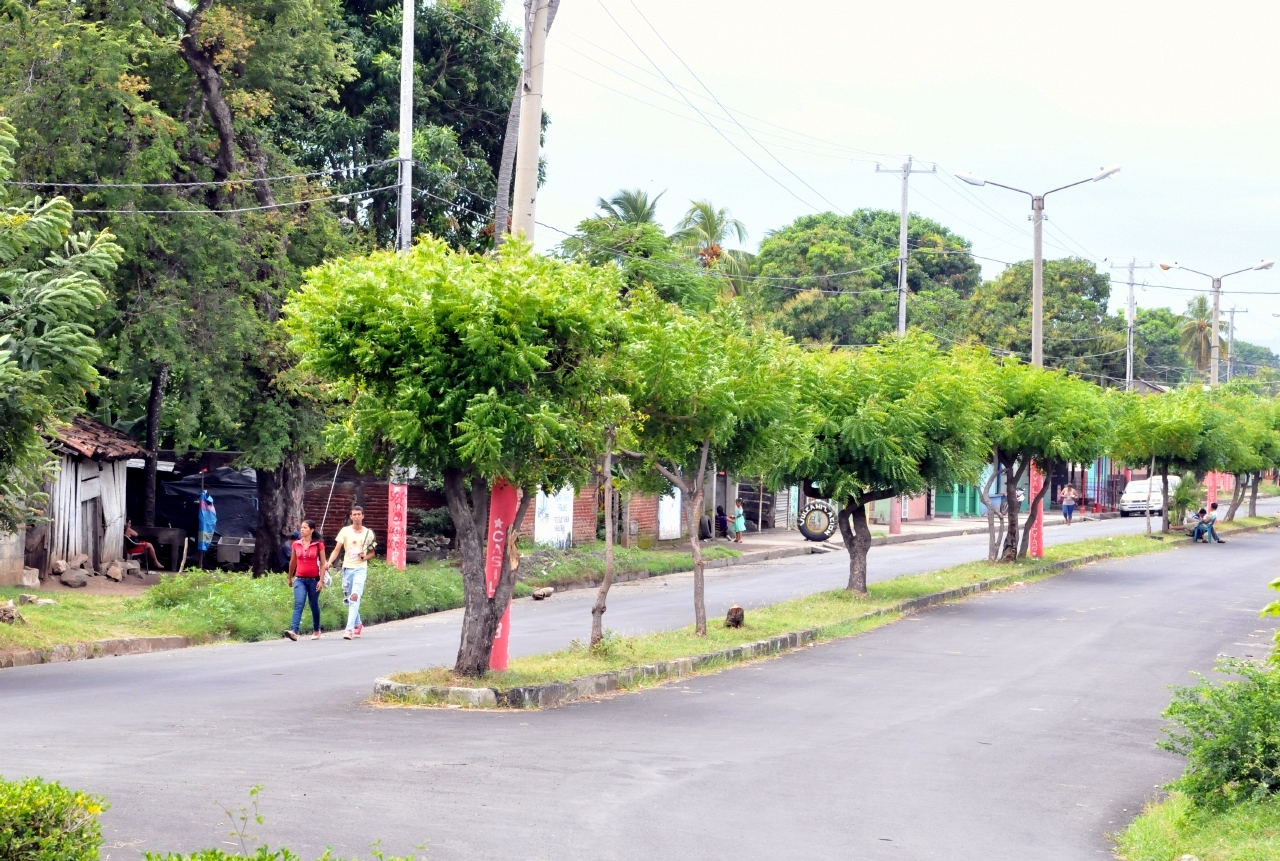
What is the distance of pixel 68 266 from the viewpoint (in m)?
14.0

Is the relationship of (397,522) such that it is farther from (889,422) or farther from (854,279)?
(854,279)

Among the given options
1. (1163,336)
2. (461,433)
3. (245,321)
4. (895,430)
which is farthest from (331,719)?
(1163,336)

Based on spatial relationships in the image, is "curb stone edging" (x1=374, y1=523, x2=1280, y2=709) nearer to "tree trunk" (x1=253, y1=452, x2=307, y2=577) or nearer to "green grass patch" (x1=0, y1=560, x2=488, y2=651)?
"green grass patch" (x1=0, y1=560, x2=488, y2=651)

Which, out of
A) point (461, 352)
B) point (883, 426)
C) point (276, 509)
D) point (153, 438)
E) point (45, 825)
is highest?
point (461, 352)

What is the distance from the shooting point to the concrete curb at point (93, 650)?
51.0 feet

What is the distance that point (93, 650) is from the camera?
16.6 metres

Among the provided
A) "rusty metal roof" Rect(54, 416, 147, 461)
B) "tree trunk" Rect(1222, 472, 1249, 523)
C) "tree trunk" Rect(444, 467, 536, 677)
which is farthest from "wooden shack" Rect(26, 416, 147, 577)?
"tree trunk" Rect(1222, 472, 1249, 523)

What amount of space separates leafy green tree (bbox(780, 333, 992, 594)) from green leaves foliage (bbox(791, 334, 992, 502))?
0.02 m

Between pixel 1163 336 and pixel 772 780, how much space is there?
87.8 m

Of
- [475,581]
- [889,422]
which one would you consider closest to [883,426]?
[889,422]

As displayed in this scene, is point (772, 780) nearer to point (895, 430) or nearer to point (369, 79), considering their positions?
point (895, 430)

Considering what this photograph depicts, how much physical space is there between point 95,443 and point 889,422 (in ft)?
48.3

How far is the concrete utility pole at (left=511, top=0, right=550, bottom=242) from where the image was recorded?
14195mm

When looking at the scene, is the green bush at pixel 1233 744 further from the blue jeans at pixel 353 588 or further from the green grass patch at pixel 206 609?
the green grass patch at pixel 206 609
